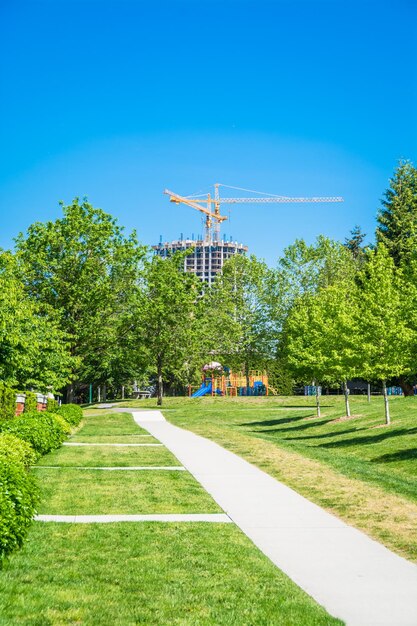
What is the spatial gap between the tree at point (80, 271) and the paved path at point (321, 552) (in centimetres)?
2726

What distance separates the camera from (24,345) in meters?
23.2

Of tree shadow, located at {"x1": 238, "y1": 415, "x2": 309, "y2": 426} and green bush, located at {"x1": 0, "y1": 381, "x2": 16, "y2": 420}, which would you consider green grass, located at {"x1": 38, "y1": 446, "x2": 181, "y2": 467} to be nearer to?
green bush, located at {"x1": 0, "y1": 381, "x2": 16, "y2": 420}

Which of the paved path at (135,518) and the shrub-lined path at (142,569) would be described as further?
the paved path at (135,518)

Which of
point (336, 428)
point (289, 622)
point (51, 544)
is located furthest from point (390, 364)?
point (289, 622)

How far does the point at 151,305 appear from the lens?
151ft

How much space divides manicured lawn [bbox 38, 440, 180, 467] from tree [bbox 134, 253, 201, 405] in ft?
87.0

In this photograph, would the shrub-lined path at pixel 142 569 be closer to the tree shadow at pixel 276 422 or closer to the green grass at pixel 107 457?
the green grass at pixel 107 457

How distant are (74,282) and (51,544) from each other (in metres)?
33.2

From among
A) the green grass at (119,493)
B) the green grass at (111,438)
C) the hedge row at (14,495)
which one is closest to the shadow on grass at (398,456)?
the green grass at (119,493)

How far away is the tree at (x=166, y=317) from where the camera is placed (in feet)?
153

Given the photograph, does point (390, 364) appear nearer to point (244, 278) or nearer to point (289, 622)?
point (289, 622)

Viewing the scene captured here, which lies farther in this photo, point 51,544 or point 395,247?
point 395,247

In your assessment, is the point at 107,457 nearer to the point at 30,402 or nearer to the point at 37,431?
the point at 37,431

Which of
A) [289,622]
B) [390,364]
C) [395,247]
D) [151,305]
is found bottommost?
[289,622]
